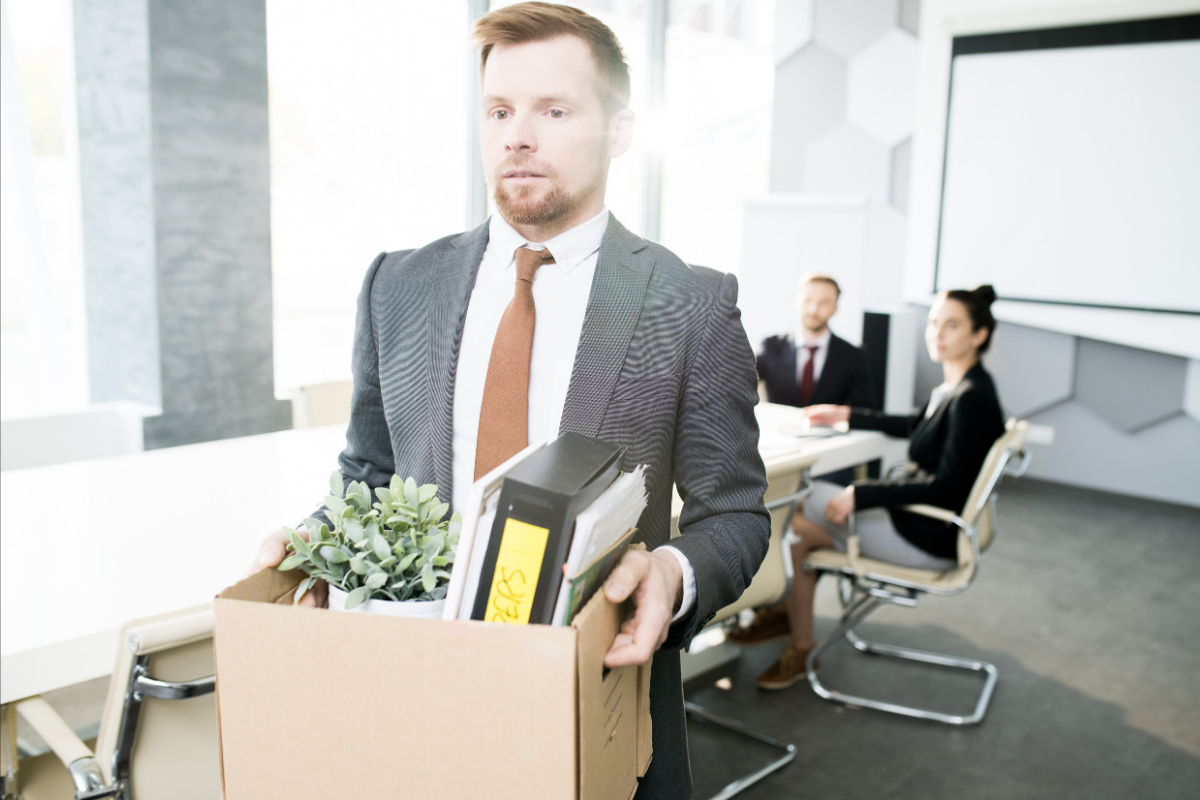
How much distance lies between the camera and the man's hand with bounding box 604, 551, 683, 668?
2.24 feet

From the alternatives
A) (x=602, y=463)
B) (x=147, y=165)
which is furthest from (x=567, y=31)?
(x=147, y=165)

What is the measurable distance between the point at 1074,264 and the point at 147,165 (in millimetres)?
5329

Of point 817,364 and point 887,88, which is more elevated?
point 887,88

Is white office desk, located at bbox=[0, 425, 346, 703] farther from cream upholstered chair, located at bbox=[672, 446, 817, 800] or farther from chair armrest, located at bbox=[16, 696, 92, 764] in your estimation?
cream upholstered chair, located at bbox=[672, 446, 817, 800]

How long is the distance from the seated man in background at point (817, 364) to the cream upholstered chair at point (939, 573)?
1.02 meters

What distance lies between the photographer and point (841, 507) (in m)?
3.04

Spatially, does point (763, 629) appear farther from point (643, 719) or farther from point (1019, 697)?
point (643, 719)

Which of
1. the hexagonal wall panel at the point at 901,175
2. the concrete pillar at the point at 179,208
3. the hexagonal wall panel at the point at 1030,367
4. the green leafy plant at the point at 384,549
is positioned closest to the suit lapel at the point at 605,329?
the green leafy plant at the point at 384,549

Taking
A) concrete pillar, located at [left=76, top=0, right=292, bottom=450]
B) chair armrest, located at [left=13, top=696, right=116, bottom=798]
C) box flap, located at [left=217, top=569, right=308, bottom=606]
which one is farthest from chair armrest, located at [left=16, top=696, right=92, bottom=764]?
concrete pillar, located at [left=76, top=0, right=292, bottom=450]

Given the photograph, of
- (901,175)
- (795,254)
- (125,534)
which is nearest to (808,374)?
(795,254)

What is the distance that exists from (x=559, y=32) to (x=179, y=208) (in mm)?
3457

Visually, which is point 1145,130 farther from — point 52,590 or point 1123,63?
point 52,590

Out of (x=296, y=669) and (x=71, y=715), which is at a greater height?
(x=296, y=669)

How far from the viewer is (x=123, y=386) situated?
4164 mm
